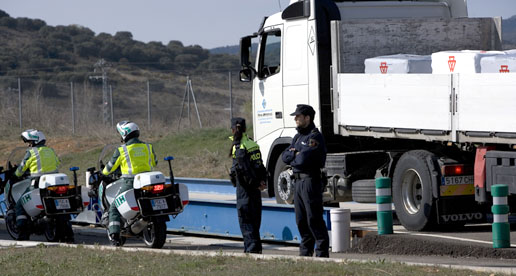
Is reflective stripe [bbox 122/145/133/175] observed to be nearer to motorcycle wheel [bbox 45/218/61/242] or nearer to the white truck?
motorcycle wheel [bbox 45/218/61/242]

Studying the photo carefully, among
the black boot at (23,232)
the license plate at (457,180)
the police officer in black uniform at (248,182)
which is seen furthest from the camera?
the black boot at (23,232)

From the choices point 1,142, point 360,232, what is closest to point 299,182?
point 360,232

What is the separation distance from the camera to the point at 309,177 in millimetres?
11117

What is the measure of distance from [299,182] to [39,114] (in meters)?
30.2

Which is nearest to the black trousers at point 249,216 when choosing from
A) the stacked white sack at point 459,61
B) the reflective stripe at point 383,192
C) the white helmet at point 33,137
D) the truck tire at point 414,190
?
the reflective stripe at point 383,192

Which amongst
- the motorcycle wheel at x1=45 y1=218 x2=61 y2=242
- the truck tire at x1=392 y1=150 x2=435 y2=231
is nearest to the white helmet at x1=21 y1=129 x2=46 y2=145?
the motorcycle wheel at x1=45 y1=218 x2=61 y2=242

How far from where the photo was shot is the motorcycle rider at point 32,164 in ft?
47.0

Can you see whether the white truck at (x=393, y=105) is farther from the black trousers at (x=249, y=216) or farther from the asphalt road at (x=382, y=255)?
the black trousers at (x=249, y=216)

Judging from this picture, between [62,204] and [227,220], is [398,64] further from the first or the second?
[62,204]

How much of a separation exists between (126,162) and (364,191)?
3578mm

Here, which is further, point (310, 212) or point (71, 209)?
point (71, 209)

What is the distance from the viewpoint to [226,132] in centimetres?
3180

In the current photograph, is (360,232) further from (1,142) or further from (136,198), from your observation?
(1,142)

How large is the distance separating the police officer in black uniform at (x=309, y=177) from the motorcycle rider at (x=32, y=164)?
4675 mm
